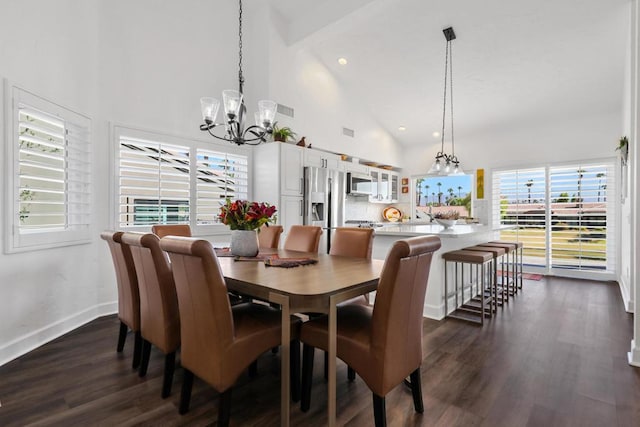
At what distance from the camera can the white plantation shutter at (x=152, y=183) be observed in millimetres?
3578

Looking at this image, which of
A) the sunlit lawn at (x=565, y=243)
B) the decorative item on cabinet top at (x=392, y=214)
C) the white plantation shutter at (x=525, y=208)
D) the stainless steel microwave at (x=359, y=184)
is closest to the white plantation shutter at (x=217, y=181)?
the stainless steel microwave at (x=359, y=184)

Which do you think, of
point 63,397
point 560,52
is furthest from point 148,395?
point 560,52

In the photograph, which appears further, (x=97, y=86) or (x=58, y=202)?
(x=97, y=86)

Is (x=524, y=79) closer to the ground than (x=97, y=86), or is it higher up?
higher up

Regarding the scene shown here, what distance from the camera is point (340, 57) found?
204 inches

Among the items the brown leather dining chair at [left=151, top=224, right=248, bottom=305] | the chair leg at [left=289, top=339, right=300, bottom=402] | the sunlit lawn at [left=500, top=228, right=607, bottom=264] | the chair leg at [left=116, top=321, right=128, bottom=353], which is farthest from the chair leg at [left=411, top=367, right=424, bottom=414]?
the sunlit lawn at [left=500, top=228, right=607, bottom=264]

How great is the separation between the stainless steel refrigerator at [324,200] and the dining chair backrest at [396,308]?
9.90 feet

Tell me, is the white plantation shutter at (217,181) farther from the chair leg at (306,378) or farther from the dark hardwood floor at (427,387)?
the chair leg at (306,378)

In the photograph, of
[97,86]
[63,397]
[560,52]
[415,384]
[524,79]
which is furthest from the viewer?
[524,79]

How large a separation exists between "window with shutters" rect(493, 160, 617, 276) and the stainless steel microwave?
250cm

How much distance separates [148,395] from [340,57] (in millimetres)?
5116

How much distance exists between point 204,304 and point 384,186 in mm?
5718

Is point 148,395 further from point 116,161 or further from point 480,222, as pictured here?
point 480,222

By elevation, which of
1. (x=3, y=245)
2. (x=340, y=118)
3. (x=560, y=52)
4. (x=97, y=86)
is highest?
(x=560, y=52)
